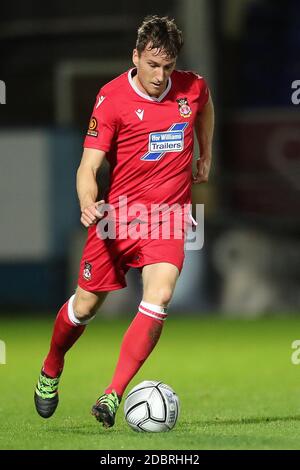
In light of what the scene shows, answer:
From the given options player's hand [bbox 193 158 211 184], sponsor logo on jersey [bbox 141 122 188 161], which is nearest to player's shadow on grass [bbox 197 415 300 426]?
player's hand [bbox 193 158 211 184]

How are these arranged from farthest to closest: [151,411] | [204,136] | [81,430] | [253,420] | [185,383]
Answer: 1. [185,383]
2. [204,136]
3. [253,420]
4. [81,430]
5. [151,411]

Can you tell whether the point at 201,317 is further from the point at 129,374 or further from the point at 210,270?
the point at 129,374

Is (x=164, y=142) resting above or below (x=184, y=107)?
below

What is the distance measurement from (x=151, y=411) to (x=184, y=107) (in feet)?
5.57

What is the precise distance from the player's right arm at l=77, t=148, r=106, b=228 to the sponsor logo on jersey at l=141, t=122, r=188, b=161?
0.29 metres

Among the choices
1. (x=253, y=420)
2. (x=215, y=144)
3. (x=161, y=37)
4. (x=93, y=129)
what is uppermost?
(x=161, y=37)

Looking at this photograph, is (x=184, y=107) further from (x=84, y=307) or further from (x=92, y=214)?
(x=84, y=307)

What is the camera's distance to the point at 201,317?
1606 cm

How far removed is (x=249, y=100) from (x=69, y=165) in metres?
4.82

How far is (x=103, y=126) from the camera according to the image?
24.3ft

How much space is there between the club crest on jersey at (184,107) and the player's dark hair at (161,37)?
0.38 meters

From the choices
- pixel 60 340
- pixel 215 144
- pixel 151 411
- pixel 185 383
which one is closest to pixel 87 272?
pixel 60 340
